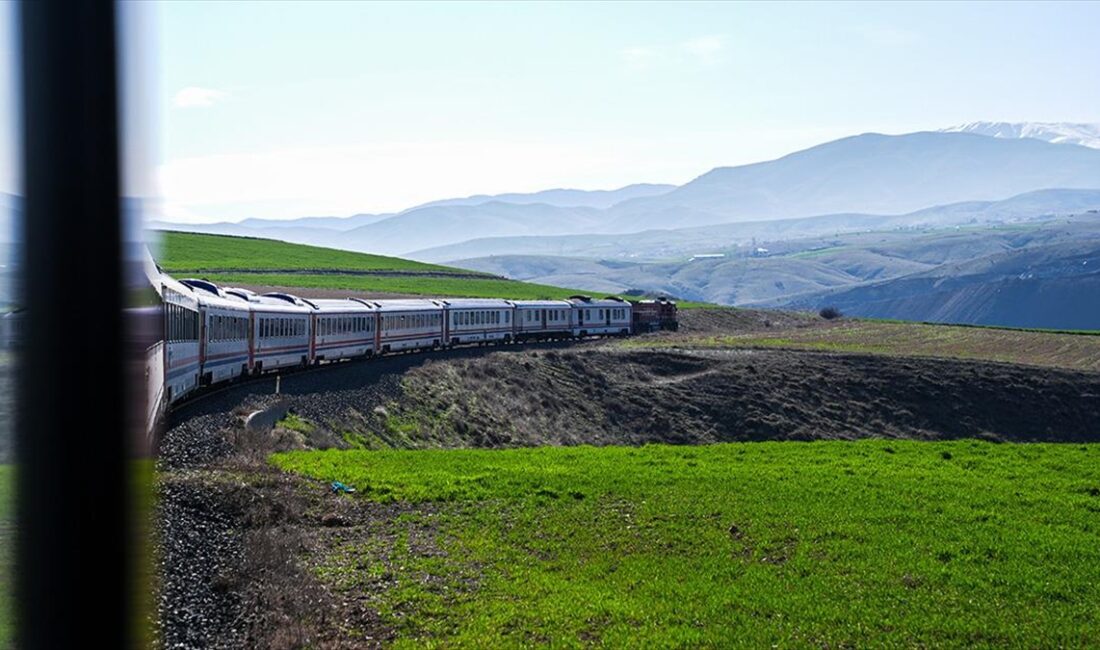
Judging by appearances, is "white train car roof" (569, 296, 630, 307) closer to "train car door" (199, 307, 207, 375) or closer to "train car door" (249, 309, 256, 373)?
"train car door" (249, 309, 256, 373)

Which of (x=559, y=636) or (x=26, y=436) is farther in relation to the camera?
(x=26, y=436)

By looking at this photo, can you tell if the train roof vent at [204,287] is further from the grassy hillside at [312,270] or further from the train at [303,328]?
the grassy hillside at [312,270]

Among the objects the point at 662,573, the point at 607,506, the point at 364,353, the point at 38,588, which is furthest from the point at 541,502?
the point at 364,353

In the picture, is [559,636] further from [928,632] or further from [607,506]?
[607,506]

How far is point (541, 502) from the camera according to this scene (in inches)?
833

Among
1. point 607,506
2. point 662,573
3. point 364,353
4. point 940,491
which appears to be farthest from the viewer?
point 364,353

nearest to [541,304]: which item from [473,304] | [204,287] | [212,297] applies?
[473,304]

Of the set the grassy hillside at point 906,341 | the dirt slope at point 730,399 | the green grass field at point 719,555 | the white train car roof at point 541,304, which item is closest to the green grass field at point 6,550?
the green grass field at point 719,555

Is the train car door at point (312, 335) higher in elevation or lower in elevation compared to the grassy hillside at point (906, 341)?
higher

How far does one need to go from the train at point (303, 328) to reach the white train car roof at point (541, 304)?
7cm

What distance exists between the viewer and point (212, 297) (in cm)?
3103

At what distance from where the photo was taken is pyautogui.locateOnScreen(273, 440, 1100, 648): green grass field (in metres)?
13.3

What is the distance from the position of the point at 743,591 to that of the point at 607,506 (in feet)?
21.2

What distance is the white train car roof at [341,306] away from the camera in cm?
4384
